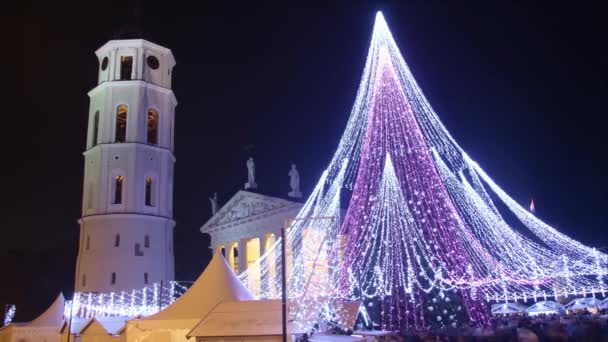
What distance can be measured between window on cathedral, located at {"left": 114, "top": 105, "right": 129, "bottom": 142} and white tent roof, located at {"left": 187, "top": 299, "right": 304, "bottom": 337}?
29101 millimetres

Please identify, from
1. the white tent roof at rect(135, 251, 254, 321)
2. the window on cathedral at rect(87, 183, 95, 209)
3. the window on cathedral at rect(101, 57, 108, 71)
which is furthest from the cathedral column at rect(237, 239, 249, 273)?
the white tent roof at rect(135, 251, 254, 321)

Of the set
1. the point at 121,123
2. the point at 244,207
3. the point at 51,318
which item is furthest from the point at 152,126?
the point at 51,318

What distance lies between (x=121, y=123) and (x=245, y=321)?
31262mm

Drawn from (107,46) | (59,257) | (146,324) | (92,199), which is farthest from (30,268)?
(146,324)

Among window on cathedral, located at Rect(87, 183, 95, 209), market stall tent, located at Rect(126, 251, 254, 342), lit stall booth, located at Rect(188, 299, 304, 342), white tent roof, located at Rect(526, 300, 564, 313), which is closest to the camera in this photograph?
lit stall booth, located at Rect(188, 299, 304, 342)

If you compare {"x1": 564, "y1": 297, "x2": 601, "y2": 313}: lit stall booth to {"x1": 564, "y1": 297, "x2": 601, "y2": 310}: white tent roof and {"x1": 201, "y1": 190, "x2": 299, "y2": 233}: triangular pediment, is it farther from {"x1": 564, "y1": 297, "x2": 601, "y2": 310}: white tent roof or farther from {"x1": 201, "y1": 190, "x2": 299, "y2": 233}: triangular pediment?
{"x1": 201, "y1": 190, "x2": 299, "y2": 233}: triangular pediment

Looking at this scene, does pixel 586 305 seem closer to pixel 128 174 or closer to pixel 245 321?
pixel 245 321


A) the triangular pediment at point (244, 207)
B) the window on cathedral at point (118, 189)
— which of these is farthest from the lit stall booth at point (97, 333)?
the triangular pediment at point (244, 207)

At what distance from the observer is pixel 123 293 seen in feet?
127

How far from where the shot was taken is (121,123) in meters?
43.9

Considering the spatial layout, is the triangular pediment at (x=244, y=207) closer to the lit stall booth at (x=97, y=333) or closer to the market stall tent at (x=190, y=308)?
the lit stall booth at (x=97, y=333)

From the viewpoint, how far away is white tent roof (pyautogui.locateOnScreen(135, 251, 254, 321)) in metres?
19.3

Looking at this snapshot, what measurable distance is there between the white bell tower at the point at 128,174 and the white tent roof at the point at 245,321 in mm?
25625

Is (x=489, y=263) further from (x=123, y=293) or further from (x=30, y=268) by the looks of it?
(x=30, y=268)
